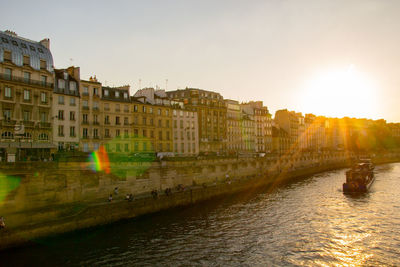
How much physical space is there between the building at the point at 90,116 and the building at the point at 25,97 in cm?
698

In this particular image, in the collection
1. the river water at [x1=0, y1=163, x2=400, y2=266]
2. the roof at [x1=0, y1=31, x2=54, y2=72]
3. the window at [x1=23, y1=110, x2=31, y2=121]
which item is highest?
the roof at [x1=0, y1=31, x2=54, y2=72]

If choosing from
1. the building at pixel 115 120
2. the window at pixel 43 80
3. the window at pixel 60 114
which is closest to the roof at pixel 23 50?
the window at pixel 43 80

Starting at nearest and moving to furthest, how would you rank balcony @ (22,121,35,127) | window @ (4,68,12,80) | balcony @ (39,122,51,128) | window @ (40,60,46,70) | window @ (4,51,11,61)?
1. window @ (4,68,12,80)
2. window @ (4,51,11,61)
3. balcony @ (22,121,35,127)
4. balcony @ (39,122,51,128)
5. window @ (40,60,46,70)

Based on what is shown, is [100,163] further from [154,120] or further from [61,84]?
[154,120]

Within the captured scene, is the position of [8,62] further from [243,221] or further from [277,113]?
[277,113]

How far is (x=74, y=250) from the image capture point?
98.0ft

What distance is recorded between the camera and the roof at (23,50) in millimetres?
48156

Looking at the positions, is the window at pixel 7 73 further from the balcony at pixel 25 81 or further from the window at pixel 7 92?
the window at pixel 7 92

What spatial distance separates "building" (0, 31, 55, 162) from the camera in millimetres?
45906

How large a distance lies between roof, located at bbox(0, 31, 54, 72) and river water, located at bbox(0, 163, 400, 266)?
98.1 feet

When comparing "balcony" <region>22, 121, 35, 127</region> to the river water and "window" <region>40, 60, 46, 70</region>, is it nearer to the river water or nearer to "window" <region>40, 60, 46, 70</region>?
"window" <region>40, 60, 46, 70</region>

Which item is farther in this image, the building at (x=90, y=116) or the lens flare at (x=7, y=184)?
the building at (x=90, y=116)

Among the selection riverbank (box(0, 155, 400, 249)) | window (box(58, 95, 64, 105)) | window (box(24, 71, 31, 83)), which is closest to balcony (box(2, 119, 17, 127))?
window (box(24, 71, 31, 83))

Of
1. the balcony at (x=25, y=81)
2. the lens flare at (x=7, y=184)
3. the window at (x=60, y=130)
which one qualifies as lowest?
the lens flare at (x=7, y=184)
